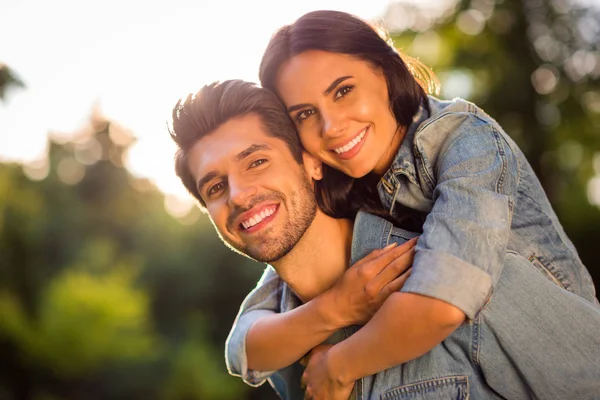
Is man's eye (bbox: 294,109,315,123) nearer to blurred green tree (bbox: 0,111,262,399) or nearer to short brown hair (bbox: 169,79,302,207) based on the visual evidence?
short brown hair (bbox: 169,79,302,207)

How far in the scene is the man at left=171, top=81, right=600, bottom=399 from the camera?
201cm

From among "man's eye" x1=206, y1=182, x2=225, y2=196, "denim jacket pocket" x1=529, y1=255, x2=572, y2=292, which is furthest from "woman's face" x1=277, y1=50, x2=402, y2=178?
"denim jacket pocket" x1=529, y1=255, x2=572, y2=292

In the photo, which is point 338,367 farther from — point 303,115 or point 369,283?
point 303,115

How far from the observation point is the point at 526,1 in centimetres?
975

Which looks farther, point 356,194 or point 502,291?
point 356,194

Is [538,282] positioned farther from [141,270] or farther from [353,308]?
[141,270]

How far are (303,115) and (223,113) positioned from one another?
14.2 inches

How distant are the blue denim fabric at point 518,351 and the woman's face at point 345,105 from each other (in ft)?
2.04

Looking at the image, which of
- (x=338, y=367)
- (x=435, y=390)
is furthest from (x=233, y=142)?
(x=435, y=390)

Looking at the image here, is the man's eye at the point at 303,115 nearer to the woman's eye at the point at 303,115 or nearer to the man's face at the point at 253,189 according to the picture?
the woman's eye at the point at 303,115

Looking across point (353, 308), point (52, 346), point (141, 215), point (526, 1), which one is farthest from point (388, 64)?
point (141, 215)

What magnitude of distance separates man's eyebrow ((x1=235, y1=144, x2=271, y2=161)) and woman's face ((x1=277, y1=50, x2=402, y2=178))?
213mm

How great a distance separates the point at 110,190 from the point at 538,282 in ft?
64.9

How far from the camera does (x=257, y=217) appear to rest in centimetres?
249
